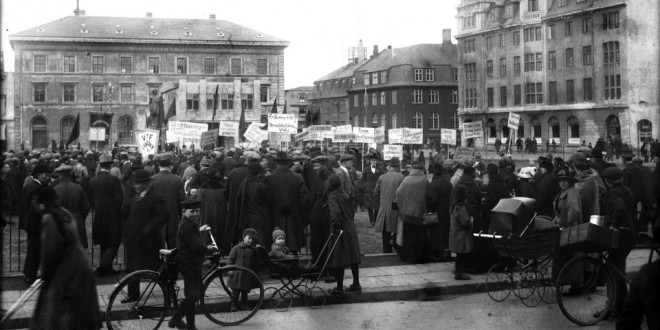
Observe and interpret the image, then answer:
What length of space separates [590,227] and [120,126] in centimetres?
6872

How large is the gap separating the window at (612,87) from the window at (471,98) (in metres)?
16.8

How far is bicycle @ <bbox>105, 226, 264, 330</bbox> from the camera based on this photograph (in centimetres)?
839

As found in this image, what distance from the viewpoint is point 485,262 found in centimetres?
1216

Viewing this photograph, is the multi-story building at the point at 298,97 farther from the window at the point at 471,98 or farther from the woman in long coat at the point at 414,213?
the woman in long coat at the point at 414,213

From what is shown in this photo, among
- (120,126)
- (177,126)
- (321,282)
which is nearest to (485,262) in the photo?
(321,282)

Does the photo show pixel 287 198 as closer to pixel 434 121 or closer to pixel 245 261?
pixel 245 261

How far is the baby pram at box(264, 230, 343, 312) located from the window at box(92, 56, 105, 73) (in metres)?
66.7

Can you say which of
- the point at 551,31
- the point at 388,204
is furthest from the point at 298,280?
the point at 551,31

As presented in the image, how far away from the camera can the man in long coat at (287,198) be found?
40.1 ft

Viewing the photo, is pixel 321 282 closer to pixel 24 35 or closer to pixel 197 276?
pixel 197 276

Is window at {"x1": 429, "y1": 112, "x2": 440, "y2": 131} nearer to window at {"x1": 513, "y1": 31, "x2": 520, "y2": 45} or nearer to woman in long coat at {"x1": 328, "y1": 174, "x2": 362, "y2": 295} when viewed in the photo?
window at {"x1": 513, "y1": 31, "x2": 520, "y2": 45}

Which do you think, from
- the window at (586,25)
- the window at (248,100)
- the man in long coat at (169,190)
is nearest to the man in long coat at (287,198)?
the man in long coat at (169,190)

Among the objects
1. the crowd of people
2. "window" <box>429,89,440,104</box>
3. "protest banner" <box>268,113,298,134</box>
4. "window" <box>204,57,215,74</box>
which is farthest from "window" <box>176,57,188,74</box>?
the crowd of people

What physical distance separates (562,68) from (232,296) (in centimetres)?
5636
